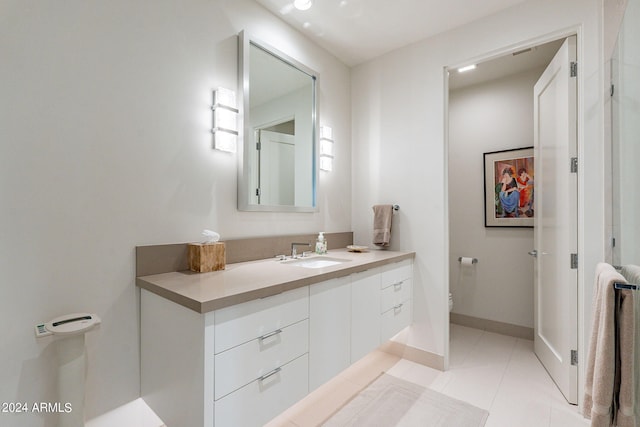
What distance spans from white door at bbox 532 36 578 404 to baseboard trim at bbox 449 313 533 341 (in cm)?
38

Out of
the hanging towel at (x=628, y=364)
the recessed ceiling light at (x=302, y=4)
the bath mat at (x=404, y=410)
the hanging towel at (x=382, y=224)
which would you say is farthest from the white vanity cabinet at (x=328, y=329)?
the recessed ceiling light at (x=302, y=4)

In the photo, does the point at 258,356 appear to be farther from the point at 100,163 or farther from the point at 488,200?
the point at 488,200

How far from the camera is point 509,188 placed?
2.88 metres

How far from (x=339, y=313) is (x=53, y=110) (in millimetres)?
1608

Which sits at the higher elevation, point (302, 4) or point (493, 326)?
point (302, 4)

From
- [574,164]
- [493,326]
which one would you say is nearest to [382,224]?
[574,164]

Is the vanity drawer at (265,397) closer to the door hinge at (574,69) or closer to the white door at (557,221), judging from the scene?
the white door at (557,221)

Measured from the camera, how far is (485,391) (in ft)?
6.40

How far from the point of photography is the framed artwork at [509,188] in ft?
9.12

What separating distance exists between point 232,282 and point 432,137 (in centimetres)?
188

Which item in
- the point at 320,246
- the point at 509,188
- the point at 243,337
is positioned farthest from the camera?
the point at 509,188

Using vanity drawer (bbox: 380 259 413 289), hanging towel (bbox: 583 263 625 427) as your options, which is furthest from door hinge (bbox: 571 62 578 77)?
vanity drawer (bbox: 380 259 413 289)

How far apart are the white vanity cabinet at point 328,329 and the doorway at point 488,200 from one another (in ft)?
6.62

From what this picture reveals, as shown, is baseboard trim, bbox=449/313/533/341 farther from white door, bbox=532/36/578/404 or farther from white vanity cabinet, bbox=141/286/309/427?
white vanity cabinet, bbox=141/286/309/427
